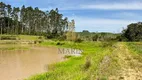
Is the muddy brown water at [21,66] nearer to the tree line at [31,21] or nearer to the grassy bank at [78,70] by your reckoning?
the grassy bank at [78,70]

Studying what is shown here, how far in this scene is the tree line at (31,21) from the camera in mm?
90625

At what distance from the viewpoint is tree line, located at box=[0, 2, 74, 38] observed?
90625 mm

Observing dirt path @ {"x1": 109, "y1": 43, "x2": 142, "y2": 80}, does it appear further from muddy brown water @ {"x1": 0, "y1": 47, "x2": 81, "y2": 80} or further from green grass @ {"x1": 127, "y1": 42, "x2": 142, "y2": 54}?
green grass @ {"x1": 127, "y1": 42, "x2": 142, "y2": 54}

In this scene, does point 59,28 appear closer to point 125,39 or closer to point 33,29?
point 33,29

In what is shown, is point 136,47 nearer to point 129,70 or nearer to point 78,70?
point 129,70

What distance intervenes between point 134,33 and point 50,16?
111 ft

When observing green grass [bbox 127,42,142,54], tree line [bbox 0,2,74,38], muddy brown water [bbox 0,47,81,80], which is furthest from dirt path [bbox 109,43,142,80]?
tree line [bbox 0,2,74,38]

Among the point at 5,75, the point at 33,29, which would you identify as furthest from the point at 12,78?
the point at 33,29

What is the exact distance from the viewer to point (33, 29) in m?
103

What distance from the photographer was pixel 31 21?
100812mm

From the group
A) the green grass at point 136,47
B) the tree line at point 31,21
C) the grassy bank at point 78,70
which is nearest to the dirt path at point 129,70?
the grassy bank at point 78,70

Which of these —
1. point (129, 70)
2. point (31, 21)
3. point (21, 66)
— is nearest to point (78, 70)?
point (129, 70)

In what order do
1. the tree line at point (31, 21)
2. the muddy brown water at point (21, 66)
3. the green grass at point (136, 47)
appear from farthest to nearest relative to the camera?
the tree line at point (31, 21), the green grass at point (136, 47), the muddy brown water at point (21, 66)

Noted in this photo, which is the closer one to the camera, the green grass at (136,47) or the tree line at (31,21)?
the green grass at (136,47)
